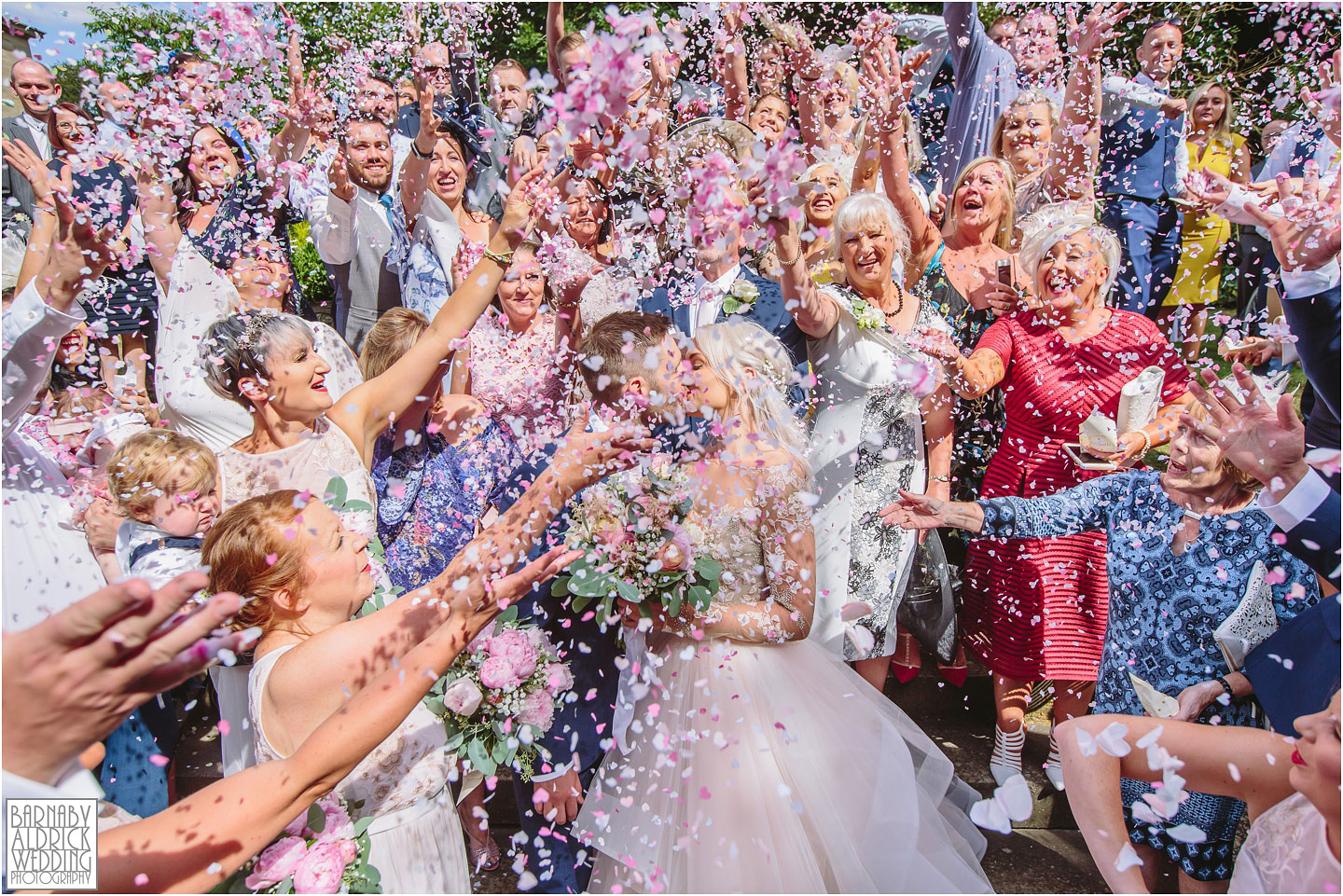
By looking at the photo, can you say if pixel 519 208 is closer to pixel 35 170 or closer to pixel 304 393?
pixel 304 393

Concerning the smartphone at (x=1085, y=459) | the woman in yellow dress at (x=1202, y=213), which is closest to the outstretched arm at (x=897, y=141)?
the smartphone at (x=1085, y=459)

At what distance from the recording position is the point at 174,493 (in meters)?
2.30

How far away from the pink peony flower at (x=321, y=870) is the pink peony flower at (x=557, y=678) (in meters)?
0.65

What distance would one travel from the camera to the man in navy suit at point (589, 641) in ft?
7.38

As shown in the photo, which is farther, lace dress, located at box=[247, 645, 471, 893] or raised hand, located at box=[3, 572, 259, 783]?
lace dress, located at box=[247, 645, 471, 893]

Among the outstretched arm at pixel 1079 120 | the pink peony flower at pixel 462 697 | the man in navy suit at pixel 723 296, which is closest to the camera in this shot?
the pink peony flower at pixel 462 697

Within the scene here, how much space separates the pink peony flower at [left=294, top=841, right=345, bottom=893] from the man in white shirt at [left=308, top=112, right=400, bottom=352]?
3.25 meters

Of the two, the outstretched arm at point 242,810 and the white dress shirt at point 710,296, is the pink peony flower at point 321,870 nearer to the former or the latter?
the outstretched arm at point 242,810

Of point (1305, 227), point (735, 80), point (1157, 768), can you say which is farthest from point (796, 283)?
point (735, 80)

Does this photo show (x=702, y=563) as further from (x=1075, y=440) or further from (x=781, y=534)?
(x=1075, y=440)

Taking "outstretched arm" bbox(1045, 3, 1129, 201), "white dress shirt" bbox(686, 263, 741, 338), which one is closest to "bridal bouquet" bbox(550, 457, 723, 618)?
"white dress shirt" bbox(686, 263, 741, 338)

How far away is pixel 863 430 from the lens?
3076 millimetres

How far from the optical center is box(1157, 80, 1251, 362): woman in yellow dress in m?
4.53

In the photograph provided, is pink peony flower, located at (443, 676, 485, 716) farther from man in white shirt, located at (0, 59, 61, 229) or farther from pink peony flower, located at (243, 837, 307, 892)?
man in white shirt, located at (0, 59, 61, 229)
